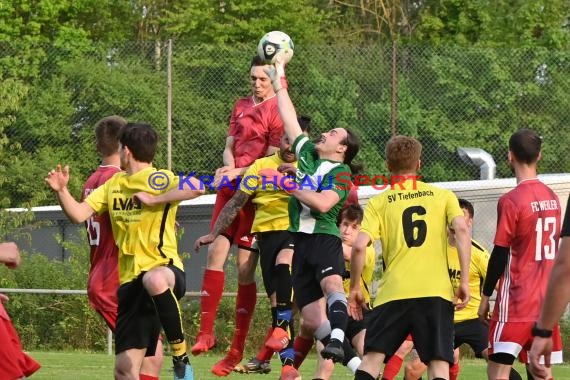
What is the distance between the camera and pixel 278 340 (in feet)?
33.6

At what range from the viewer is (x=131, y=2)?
132 feet

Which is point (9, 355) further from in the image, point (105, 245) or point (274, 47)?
point (274, 47)

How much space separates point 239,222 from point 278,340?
1192 millimetres

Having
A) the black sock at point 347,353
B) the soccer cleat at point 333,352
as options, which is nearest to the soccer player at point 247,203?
the black sock at point 347,353

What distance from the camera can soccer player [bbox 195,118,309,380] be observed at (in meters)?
10.4

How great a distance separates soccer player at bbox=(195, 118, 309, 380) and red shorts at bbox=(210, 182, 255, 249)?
0.26 meters

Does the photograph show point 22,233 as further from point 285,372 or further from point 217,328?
point 285,372

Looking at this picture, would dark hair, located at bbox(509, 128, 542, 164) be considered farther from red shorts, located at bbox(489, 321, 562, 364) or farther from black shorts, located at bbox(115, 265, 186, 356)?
black shorts, located at bbox(115, 265, 186, 356)

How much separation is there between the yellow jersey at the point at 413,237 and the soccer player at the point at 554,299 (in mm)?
3133

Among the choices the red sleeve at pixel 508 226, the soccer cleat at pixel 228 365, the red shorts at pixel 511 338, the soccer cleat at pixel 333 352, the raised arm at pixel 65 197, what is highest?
the raised arm at pixel 65 197

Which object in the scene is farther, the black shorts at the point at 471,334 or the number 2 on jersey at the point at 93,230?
the black shorts at the point at 471,334

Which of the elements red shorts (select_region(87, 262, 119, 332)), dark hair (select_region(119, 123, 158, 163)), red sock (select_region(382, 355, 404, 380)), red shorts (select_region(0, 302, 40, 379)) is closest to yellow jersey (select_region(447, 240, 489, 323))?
red sock (select_region(382, 355, 404, 380))

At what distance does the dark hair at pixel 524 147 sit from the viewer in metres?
8.94

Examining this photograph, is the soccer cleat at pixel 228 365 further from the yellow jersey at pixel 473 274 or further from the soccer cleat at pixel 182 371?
the soccer cleat at pixel 182 371
